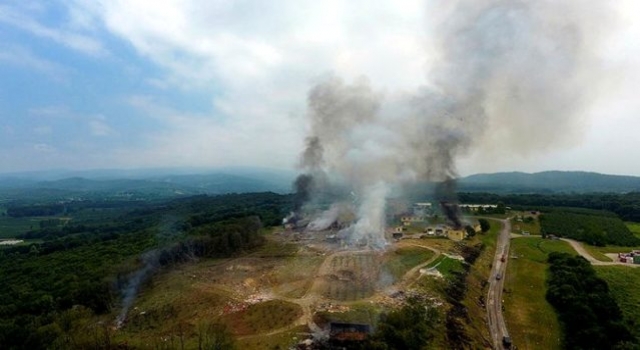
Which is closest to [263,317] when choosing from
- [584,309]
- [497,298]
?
[497,298]

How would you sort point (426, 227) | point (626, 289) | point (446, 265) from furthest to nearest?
point (426, 227), point (446, 265), point (626, 289)

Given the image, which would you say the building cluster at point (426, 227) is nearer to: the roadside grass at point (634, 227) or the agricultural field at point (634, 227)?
the agricultural field at point (634, 227)

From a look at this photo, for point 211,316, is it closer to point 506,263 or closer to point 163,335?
point 163,335

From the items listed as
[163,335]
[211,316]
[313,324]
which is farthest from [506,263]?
[163,335]

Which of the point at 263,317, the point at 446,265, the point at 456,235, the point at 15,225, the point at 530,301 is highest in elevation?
the point at 456,235

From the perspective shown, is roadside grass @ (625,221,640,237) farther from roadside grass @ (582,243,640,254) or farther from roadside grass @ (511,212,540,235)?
roadside grass @ (511,212,540,235)

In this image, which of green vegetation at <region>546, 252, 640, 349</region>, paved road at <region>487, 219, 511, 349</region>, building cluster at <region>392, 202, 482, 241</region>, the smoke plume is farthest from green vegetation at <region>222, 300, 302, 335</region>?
building cluster at <region>392, 202, 482, 241</region>

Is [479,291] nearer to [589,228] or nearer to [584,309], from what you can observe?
[584,309]
